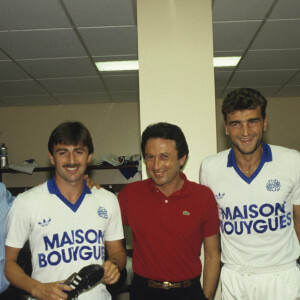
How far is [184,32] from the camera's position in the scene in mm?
2432

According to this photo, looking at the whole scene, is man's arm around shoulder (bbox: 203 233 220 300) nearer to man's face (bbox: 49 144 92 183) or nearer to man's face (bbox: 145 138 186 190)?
man's face (bbox: 145 138 186 190)

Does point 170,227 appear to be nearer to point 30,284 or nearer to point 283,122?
point 30,284

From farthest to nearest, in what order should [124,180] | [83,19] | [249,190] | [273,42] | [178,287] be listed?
1. [124,180]
2. [273,42]
3. [83,19]
4. [249,190]
5. [178,287]

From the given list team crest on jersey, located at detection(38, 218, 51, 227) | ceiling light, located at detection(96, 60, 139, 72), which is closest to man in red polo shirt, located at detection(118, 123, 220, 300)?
team crest on jersey, located at detection(38, 218, 51, 227)

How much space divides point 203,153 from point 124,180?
3.02m

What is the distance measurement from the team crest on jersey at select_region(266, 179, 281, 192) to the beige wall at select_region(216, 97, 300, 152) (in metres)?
4.27

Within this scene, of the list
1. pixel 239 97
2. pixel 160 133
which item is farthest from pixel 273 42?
pixel 160 133

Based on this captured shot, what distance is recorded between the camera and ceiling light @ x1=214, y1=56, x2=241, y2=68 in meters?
4.29

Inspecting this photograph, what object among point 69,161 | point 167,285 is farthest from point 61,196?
point 167,285

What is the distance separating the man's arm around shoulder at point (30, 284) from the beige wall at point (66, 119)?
4.55 m

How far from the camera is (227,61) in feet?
14.4

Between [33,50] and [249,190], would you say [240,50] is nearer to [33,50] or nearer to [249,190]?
[33,50]

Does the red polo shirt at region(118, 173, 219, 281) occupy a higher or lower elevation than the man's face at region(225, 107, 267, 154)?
lower

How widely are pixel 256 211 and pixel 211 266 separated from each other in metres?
0.38
